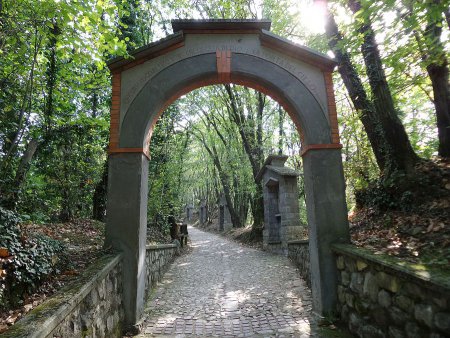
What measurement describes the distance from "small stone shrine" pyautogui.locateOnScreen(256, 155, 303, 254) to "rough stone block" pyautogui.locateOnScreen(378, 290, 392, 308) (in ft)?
24.3

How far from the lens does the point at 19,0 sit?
496cm

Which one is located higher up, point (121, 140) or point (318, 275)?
point (121, 140)

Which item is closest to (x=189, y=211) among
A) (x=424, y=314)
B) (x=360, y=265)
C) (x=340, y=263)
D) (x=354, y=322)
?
(x=340, y=263)

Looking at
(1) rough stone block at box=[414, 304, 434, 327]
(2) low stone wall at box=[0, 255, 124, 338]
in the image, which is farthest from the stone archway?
(1) rough stone block at box=[414, 304, 434, 327]

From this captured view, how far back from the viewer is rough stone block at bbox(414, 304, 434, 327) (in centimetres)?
243

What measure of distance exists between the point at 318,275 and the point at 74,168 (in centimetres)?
716

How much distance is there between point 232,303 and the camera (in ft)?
19.1

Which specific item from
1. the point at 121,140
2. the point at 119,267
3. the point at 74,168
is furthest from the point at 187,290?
the point at 74,168

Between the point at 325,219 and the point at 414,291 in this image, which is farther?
the point at 325,219

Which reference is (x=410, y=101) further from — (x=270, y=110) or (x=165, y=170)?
(x=165, y=170)

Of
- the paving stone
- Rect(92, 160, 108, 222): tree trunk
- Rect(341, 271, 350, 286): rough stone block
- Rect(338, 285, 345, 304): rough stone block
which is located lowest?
the paving stone

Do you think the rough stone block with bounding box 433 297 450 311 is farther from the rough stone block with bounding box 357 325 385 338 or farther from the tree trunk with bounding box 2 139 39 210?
the tree trunk with bounding box 2 139 39 210

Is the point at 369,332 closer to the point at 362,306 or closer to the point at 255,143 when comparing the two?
the point at 362,306

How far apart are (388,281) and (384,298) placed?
22 centimetres
